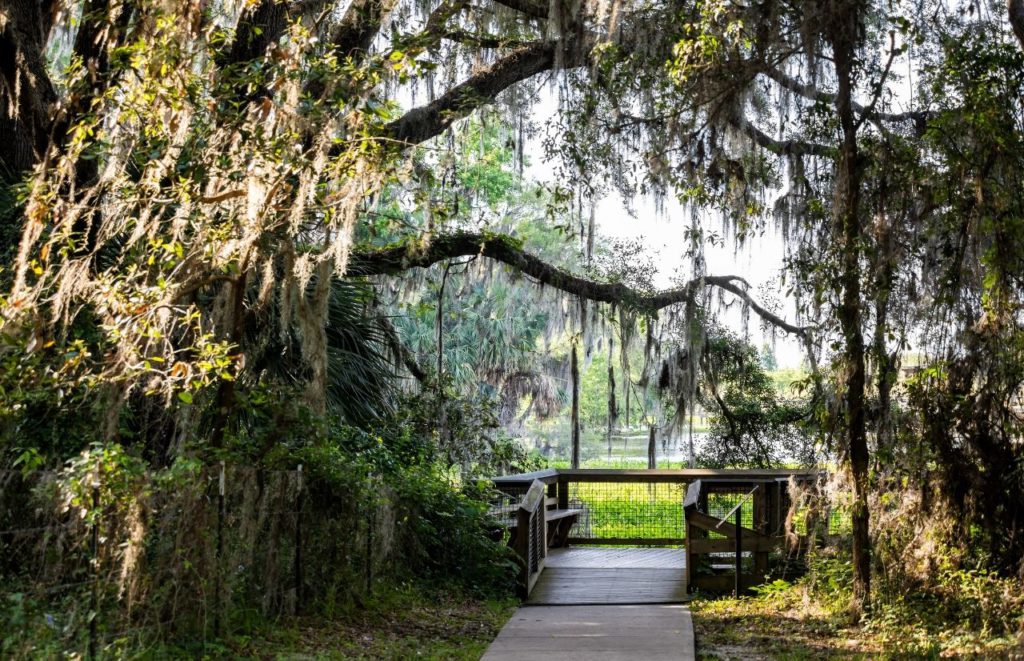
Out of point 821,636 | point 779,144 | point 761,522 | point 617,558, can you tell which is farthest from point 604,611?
point 779,144

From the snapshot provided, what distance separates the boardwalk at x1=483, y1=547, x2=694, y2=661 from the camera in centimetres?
689

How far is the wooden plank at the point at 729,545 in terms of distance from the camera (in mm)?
9586

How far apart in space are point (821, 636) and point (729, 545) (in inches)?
89.5

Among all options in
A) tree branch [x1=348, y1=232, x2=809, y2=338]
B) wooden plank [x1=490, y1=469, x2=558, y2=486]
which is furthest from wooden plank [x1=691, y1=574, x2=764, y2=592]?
tree branch [x1=348, y1=232, x2=809, y2=338]

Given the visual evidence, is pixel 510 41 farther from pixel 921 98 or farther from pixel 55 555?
pixel 55 555

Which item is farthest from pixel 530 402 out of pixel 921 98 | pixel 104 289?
pixel 104 289

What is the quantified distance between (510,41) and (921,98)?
4.02 m

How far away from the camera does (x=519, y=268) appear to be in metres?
12.2

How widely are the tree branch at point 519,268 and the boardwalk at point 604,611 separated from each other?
Result: 293 cm

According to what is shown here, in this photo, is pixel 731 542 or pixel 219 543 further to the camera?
pixel 731 542

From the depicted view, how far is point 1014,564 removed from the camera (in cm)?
702

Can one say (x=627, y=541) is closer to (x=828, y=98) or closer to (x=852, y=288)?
(x=852, y=288)

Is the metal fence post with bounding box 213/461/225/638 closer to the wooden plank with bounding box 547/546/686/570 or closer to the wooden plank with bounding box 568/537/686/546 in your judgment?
the wooden plank with bounding box 547/546/686/570

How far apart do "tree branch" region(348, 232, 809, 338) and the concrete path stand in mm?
3657
